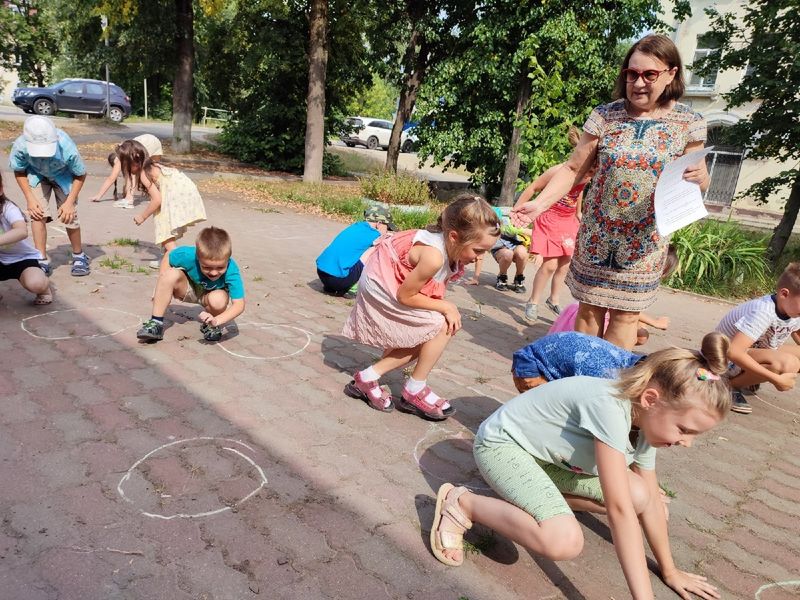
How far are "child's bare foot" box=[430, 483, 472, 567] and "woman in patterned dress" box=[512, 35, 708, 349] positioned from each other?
56.3 inches

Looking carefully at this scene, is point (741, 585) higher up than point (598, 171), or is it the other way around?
point (598, 171)

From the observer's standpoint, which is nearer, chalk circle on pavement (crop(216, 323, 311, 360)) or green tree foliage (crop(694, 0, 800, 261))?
chalk circle on pavement (crop(216, 323, 311, 360))

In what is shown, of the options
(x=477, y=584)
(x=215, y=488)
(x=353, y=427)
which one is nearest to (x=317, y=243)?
(x=353, y=427)

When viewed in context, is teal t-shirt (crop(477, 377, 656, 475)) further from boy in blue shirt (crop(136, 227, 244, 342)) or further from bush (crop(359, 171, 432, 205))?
bush (crop(359, 171, 432, 205))

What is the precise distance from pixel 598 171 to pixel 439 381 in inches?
60.0

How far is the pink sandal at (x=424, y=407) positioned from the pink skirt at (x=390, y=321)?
26 cm

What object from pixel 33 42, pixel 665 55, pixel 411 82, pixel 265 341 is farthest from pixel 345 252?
pixel 33 42

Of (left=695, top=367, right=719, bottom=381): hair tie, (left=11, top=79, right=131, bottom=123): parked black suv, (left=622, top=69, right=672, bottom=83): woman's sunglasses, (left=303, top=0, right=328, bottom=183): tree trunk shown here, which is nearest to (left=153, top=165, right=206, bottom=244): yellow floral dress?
(left=622, top=69, right=672, bottom=83): woman's sunglasses

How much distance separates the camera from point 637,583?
1.72 metres

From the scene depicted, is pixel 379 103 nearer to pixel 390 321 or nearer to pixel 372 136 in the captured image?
pixel 372 136

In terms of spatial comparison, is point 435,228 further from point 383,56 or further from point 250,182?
point 383,56

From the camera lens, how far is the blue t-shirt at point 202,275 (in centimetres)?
362

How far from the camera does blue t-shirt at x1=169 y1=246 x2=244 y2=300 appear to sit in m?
3.62

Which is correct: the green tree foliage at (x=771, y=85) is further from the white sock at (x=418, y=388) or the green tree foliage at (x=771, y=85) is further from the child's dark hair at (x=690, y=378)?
the child's dark hair at (x=690, y=378)
